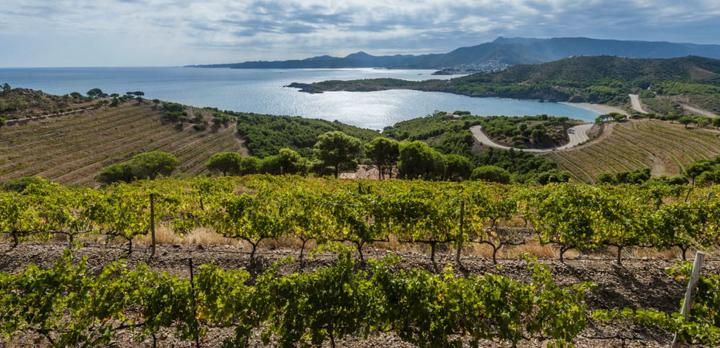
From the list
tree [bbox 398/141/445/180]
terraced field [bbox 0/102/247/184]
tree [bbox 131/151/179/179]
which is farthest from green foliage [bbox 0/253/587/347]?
terraced field [bbox 0/102/247/184]

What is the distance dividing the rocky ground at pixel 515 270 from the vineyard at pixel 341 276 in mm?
103

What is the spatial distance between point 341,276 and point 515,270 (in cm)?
603

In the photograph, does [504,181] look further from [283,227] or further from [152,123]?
[152,123]

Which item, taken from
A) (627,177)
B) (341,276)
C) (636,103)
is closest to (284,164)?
(341,276)

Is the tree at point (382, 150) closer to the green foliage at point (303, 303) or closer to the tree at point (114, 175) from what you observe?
the tree at point (114, 175)

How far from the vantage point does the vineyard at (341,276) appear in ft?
21.2

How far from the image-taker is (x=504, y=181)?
2009 inches

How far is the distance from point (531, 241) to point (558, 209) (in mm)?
1767

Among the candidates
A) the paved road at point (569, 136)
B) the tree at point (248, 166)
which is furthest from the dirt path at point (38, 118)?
the paved road at point (569, 136)

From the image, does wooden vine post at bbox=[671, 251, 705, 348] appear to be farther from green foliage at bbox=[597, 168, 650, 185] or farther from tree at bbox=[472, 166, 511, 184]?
green foliage at bbox=[597, 168, 650, 185]

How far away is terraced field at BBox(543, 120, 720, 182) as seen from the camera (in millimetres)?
63219

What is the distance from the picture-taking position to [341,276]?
692 centimetres

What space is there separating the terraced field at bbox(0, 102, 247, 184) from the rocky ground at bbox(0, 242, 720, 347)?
190 ft

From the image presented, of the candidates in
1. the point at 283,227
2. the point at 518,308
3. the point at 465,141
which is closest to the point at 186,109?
the point at 465,141
